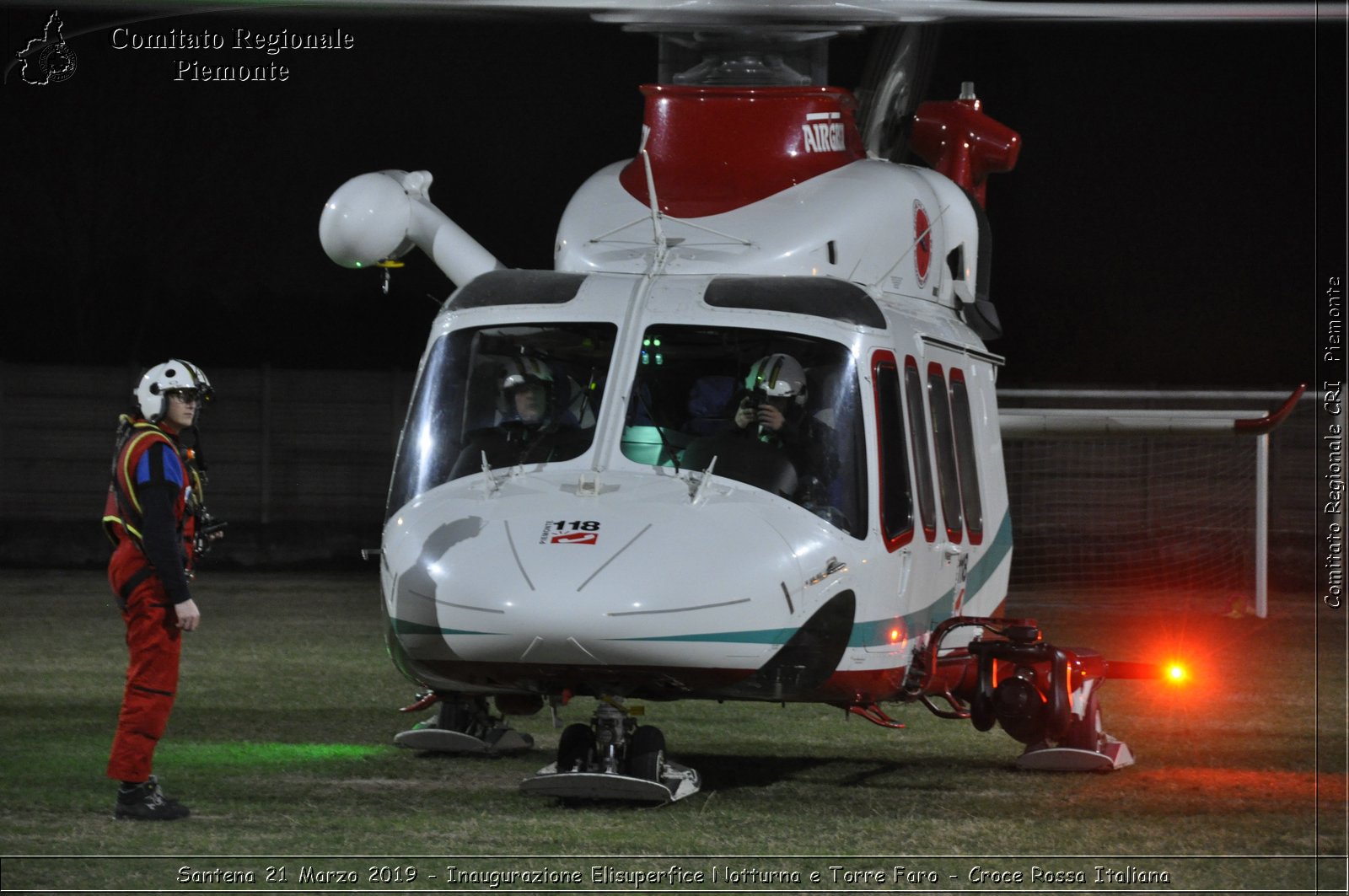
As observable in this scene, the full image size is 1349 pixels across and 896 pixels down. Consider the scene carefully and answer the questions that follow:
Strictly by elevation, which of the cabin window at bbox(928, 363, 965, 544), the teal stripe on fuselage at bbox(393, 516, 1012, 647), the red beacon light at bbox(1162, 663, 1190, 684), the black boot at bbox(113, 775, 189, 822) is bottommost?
the black boot at bbox(113, 775, 189, 822)

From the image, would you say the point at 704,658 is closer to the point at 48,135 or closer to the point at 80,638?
the point at 80,638

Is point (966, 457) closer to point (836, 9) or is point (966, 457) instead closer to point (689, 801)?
point (689, 801)

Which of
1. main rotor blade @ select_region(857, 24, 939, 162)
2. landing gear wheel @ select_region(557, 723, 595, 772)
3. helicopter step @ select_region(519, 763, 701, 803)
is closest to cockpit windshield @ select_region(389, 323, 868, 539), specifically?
landing gear wheel @ select_region(557, 723, 595, 772)

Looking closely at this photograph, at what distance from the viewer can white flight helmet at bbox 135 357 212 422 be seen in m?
8.75

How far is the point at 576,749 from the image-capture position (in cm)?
880

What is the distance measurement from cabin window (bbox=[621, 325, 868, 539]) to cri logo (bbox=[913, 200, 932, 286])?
6.21ft

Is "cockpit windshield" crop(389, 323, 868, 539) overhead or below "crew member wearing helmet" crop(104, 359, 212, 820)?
overhead

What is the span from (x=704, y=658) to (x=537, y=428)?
1.60 meters

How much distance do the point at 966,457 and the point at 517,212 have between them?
2310 centimetres

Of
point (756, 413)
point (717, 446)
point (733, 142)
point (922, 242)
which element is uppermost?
point (733, 142)

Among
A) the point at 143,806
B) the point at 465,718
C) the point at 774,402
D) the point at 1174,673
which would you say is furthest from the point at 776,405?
the point at 143,806

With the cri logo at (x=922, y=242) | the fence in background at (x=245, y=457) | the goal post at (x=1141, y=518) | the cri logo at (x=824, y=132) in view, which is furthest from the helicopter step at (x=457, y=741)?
the fence in background at (x=245, y=457)

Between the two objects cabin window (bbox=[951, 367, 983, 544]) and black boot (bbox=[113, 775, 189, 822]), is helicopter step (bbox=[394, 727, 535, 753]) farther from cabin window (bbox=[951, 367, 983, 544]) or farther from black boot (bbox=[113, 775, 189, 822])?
cabin window (bbox=[951, 367, 983, 544])

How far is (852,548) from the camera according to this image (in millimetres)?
8602
